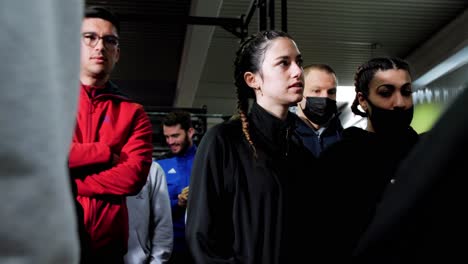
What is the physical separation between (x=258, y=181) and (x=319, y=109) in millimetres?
1154

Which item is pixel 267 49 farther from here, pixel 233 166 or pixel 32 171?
pixel 32 171

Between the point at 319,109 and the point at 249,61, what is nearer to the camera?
the point at 249,61

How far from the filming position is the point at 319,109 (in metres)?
2.81

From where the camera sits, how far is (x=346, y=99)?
11.2 m

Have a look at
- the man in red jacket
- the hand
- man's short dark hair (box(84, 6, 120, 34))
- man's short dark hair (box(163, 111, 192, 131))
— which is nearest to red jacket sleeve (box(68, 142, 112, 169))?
the man in red jacket

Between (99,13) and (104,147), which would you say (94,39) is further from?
(104,147)

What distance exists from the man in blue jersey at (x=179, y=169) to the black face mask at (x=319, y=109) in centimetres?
91

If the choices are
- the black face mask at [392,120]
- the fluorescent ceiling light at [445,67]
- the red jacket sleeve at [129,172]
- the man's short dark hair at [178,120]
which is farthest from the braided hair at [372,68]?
the fluorescent ceiling light at [445,67]

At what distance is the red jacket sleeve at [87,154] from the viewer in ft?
5.32

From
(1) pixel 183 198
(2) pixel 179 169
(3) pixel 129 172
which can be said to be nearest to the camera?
(3) pixel 129 172

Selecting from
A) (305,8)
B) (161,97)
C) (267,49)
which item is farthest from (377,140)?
(161,97)

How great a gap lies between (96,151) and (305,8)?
585cm

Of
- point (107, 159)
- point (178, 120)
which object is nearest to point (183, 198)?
point (178, 120)

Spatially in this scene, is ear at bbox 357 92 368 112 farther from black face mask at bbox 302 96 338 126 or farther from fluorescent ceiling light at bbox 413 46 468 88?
fluorescent ceiling light at bbox 413 46 468 88
